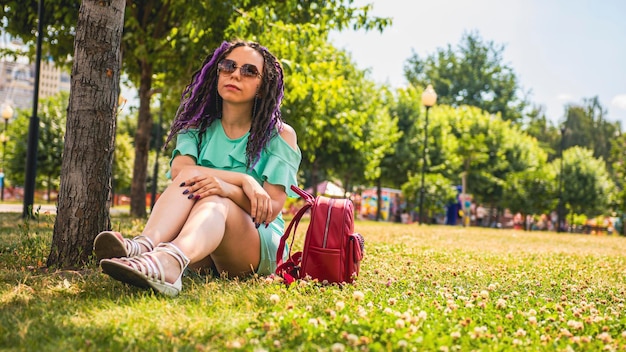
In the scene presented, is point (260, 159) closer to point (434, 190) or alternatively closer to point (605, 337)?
point (605, 337)

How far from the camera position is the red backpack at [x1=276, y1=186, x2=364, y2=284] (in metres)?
4.02

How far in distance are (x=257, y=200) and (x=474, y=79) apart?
63.5 m

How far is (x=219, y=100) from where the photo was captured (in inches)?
174

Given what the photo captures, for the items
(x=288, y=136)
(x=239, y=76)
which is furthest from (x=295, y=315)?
(x=239, y=76)

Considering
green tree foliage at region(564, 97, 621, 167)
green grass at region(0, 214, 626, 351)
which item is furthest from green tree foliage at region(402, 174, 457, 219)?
green tree foliage at region(564, 97, 621, 167)

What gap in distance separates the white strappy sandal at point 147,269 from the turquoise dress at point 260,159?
919 millimetres

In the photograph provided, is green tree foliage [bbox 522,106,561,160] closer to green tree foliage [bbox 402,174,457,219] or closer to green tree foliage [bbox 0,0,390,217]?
green tree foliage [bbox 402,174,457,219]

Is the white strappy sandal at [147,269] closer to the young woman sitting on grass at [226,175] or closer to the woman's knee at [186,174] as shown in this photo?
the young woman sitting on grass at [226,175]

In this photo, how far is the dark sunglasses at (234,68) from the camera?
13.6 ft

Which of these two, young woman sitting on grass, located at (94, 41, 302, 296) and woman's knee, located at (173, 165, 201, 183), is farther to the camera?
woman's knee, located at (173, 165, 201, 183)

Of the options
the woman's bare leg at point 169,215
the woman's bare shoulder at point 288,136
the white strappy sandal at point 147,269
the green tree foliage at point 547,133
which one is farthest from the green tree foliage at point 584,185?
the white strappy sandal at point 147,269

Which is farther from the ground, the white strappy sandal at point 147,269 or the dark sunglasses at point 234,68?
the dark sunglasses at point 234,68

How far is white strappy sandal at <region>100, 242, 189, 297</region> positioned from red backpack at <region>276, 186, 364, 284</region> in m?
0.93

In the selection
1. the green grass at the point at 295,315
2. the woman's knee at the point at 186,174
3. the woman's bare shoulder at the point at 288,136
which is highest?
the woman's bare shoulder at the point at 288,136
